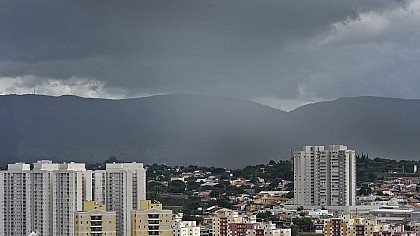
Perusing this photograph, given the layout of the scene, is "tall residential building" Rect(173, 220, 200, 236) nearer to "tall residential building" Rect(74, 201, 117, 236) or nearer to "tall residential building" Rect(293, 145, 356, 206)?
"tall residential building" Rect(74, 201, 117, 236)

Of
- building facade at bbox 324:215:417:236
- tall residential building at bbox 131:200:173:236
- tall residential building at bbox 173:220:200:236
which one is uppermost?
tall residential building at bbox 131:200:173:236

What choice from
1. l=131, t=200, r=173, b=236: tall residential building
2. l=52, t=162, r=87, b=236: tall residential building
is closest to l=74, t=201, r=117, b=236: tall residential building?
l=131, t=200, r=173, b=236: tall residential building

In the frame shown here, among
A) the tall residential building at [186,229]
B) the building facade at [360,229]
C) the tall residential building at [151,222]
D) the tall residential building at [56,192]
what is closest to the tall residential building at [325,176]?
the tall residential building at [186,229]

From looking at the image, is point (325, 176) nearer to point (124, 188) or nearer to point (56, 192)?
point (56, 192)

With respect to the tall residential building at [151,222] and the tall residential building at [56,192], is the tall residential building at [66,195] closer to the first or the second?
the tall residential building at [56,192]

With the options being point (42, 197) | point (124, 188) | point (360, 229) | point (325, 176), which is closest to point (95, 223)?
point (124, 188)

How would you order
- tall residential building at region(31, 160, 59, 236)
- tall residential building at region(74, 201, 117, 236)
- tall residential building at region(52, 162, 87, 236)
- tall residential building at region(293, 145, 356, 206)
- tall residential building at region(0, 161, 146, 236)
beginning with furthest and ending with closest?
tall residential building at region(293, 145, 356, 206), tall residential building at region(31, 160, 59, 236), tall residential building at region(52, 162, 87, 236), tall residential building at region(0, 161, 146, 236), tall residential building at region(74, 201, 117, 236)
